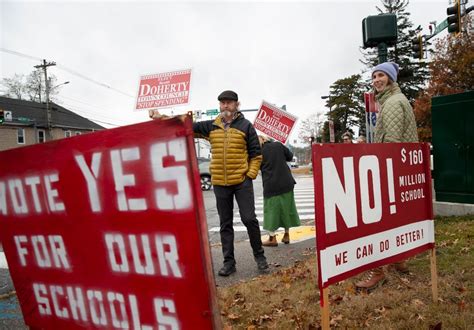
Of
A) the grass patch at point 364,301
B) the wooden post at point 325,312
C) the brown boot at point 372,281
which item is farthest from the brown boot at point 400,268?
the wooden post at point 325,312

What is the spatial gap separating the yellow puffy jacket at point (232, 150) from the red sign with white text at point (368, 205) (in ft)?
5.89

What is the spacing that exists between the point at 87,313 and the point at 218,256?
406cm

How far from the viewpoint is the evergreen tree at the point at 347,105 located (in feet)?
195

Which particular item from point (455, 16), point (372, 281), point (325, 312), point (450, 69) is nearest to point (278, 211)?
point (372, 281)

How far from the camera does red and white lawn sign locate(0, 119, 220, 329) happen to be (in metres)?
1.56

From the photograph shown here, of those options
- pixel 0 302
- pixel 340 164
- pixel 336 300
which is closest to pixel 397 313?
pixel 336 300

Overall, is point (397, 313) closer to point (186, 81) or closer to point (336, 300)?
point (336, 300)

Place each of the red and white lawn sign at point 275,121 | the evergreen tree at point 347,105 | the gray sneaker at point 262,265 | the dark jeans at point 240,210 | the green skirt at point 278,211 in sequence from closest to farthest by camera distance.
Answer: the dark jeans at point 240,210 → the gray sneaker at point 262,265 → the green skirt at point 278,211 → the red and white lawn sign at point 275,121 → the evergreen tree at point 347,105

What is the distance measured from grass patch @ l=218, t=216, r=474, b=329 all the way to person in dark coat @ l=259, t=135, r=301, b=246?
1828mm

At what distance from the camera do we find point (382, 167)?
9.07 feet

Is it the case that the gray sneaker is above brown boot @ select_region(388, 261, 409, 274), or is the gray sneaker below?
below

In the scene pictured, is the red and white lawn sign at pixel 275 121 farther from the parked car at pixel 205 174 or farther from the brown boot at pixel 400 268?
the parked car at pixel 205 174

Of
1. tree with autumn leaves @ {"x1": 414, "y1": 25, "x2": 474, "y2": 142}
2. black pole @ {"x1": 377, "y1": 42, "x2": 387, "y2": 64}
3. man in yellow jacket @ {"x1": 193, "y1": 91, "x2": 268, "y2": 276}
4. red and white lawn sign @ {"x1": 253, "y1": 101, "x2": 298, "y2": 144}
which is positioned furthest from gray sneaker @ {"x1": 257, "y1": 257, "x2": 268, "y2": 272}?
tree with autumn leaves @ {"x1": 414, "y1": 25, "x2": 474, "y2": 142}

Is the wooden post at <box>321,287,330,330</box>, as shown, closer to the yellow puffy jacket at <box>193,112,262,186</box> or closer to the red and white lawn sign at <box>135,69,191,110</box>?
the yellow puffy jacket at <box>193,112,262,186</box>
